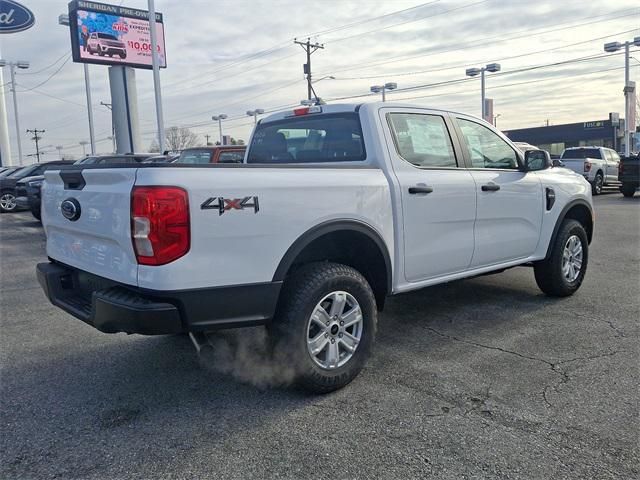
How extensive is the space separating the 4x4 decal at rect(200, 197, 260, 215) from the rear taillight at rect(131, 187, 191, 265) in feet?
0.40

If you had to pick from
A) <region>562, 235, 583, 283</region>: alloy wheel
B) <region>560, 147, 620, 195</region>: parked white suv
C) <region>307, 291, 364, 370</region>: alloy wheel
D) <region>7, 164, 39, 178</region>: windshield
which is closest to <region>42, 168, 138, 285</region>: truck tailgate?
<region>307, 291, 364, 370</region>: alloy wheel

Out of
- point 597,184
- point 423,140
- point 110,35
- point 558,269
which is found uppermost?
point 110,35

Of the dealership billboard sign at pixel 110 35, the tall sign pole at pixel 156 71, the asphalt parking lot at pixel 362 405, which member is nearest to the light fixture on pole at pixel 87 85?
the dealership billboard sign at pixel 110 35

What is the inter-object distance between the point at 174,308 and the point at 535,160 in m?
3.79

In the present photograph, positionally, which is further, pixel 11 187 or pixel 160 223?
pixel 11 187

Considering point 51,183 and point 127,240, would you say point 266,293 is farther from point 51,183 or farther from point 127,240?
point 51,183

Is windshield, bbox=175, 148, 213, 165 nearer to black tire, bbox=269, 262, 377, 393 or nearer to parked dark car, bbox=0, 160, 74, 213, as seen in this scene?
black tire, bbox=269, 262, 377, 393

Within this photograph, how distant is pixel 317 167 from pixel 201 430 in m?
1.73

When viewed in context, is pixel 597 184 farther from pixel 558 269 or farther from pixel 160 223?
pixel 160 223

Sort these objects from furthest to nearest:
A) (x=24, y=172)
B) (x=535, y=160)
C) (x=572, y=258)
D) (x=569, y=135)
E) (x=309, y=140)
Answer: (x=569, y=135) < (x=24, y=172) < (x=572, y=258) < (x=535, y=160) < (x=309, y=140)

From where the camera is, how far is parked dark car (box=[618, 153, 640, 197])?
1797 cm

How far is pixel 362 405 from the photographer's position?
11.2 ft

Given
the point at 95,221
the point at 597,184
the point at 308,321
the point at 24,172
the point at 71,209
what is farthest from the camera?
the point at 597,184

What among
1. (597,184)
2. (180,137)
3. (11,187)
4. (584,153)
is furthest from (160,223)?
(180,137)
